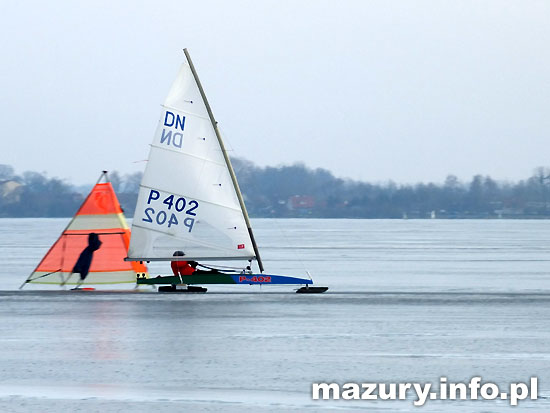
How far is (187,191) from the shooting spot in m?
33.4

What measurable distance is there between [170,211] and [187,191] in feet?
2.46

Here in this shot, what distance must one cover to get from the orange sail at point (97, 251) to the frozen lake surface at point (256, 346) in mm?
604

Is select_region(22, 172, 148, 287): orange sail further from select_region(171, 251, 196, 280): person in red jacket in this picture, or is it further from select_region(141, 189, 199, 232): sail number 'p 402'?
select_region(141, 189, 199, 232): sail number 'p 402'

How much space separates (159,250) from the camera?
33.4 m

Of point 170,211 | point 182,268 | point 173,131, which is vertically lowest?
point 182,268

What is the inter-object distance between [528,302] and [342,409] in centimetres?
1977

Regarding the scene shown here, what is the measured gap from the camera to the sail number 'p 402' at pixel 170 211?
3344 cm

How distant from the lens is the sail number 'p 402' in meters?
33.4

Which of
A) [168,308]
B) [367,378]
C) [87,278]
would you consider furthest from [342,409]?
[87,278]

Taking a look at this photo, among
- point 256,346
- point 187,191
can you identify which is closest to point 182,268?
point 187,191

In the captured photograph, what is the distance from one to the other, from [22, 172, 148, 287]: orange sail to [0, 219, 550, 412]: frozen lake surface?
0.60 meters

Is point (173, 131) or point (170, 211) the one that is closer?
point (173, 131)

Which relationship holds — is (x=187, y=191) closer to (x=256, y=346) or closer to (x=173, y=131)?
(x=173, y=131)

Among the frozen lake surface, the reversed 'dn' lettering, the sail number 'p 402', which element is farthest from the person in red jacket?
the reversed 'dn' lettering
